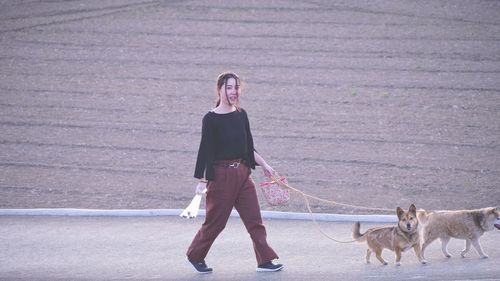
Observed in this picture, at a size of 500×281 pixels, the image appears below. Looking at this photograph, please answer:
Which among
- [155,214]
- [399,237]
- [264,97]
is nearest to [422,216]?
[399,237]

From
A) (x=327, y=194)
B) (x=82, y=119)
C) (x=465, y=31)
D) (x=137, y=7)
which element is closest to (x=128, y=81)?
(x=82, y=119)

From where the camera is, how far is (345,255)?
8.79 meters

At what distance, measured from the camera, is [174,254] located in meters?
9.06

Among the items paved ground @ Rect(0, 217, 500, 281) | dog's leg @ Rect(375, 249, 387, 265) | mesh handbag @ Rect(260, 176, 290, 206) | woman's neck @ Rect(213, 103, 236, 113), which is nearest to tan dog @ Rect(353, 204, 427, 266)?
dog's leg @ Rect(375, 249, 387, 265)

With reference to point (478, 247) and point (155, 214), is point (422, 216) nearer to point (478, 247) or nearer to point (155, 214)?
point (478, 247)

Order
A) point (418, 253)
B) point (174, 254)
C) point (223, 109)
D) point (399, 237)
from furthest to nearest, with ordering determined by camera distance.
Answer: point (174, 254) < point (418, 253) < point (399, 237) < point (223, 109)

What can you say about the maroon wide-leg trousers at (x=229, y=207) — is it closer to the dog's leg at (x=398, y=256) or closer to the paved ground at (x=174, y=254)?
the paved ground at (x=174, y=254)

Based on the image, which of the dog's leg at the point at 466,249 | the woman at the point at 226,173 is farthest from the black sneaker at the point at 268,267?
the dog's leg at the point at 466,249

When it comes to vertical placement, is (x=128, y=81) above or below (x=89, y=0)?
below

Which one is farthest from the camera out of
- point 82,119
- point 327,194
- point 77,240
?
point 82,119

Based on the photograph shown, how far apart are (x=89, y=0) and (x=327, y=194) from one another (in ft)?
47.0

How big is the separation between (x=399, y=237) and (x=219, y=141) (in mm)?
2283

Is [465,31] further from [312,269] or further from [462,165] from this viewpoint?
[312,269]

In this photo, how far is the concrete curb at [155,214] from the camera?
10609 millimetres
